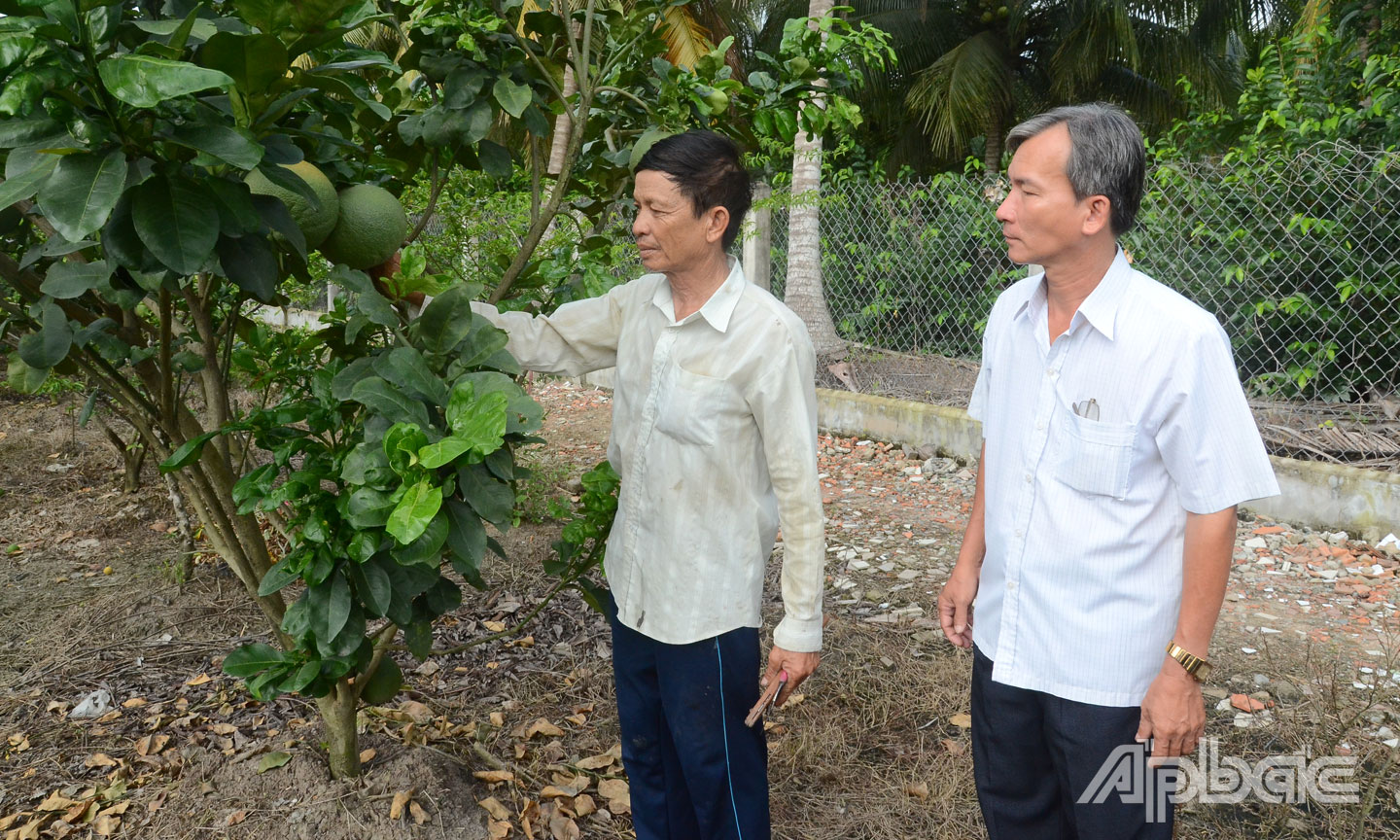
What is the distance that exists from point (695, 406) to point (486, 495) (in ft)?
1.75

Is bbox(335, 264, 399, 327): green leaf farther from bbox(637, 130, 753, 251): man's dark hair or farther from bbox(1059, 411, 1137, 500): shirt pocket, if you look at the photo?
bbox(1059, 411, 1137, 500): shirt pocket

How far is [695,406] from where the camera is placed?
1.90m

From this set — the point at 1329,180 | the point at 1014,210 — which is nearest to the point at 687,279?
the point at 1014,210

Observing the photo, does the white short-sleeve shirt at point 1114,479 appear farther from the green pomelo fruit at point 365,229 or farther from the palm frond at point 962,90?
the palm frond at point 962,90

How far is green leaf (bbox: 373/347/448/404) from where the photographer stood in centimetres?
153

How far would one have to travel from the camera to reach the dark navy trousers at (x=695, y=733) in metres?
1.98

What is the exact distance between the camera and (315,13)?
1383mm

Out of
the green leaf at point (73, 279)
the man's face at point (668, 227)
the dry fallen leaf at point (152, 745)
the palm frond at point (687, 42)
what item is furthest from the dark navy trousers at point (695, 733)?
the palm frond at point (687, 42)

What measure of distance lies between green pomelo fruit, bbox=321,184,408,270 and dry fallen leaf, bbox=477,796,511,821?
4.59ft

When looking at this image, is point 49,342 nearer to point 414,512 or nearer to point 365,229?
point 365,229

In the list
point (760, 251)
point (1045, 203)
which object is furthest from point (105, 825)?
point (760, 251)

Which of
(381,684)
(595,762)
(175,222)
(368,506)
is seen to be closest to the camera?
(175,222)

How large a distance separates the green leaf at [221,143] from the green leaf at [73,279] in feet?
1.55

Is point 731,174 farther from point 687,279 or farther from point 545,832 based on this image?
point 545,832
